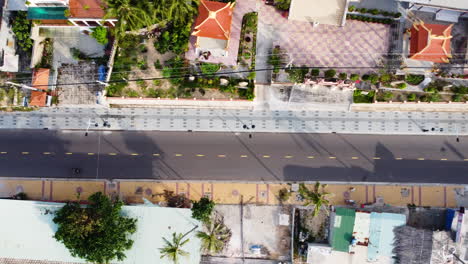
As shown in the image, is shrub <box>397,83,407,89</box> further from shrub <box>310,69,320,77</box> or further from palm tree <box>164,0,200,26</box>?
palm tree <box>164,0,200,26</box>

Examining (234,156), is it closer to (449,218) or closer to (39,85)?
(39,85)

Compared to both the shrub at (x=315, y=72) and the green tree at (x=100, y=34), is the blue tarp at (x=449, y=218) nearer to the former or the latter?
the shrub at (x=315, y=72)

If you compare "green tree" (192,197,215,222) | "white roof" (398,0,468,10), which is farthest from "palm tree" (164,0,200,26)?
"white roof" (398,0,468,10)

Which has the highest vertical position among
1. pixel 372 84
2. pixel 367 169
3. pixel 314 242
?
pixel 372 84

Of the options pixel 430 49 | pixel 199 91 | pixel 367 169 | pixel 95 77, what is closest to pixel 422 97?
pixel 430 49

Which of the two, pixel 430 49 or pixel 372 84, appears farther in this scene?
pixel 372 84

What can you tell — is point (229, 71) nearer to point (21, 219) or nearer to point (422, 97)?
point (422, 97)
